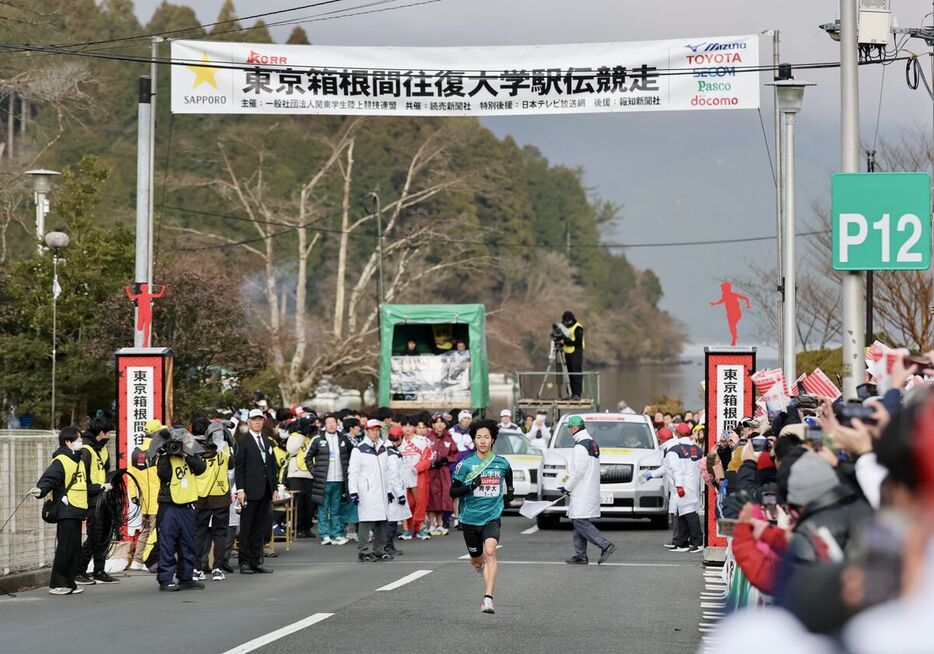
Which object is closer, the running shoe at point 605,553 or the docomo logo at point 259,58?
the running shoe at point 605,553

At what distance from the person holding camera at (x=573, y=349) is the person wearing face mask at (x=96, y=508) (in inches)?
859

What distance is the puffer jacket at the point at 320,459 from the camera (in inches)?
883

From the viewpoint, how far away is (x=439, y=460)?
82.8 ft

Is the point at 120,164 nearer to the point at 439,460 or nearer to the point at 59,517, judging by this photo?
the point at 439,460

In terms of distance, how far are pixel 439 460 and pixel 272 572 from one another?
7.50 metres

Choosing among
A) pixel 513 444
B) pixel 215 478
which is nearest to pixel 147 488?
pixel 215 478

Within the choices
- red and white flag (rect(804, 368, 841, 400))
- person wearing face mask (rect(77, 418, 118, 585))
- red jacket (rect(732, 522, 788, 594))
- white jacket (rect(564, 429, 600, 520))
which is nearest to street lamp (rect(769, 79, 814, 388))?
white jacket (rect(564, 429, 600, 520))

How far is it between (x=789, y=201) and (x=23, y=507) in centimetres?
1511

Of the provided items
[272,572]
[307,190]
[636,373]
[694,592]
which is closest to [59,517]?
[272,572]

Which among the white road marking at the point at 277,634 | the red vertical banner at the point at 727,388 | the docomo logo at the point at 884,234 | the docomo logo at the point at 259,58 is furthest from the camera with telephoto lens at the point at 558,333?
the docomo logo at the point at 884,234

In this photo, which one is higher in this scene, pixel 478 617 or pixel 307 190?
pixel 307 190

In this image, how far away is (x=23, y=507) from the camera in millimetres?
17297

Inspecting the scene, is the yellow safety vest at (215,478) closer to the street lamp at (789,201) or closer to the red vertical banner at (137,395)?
the red vertical banner at (137,395)

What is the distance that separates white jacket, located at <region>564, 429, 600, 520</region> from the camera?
18953 mm
